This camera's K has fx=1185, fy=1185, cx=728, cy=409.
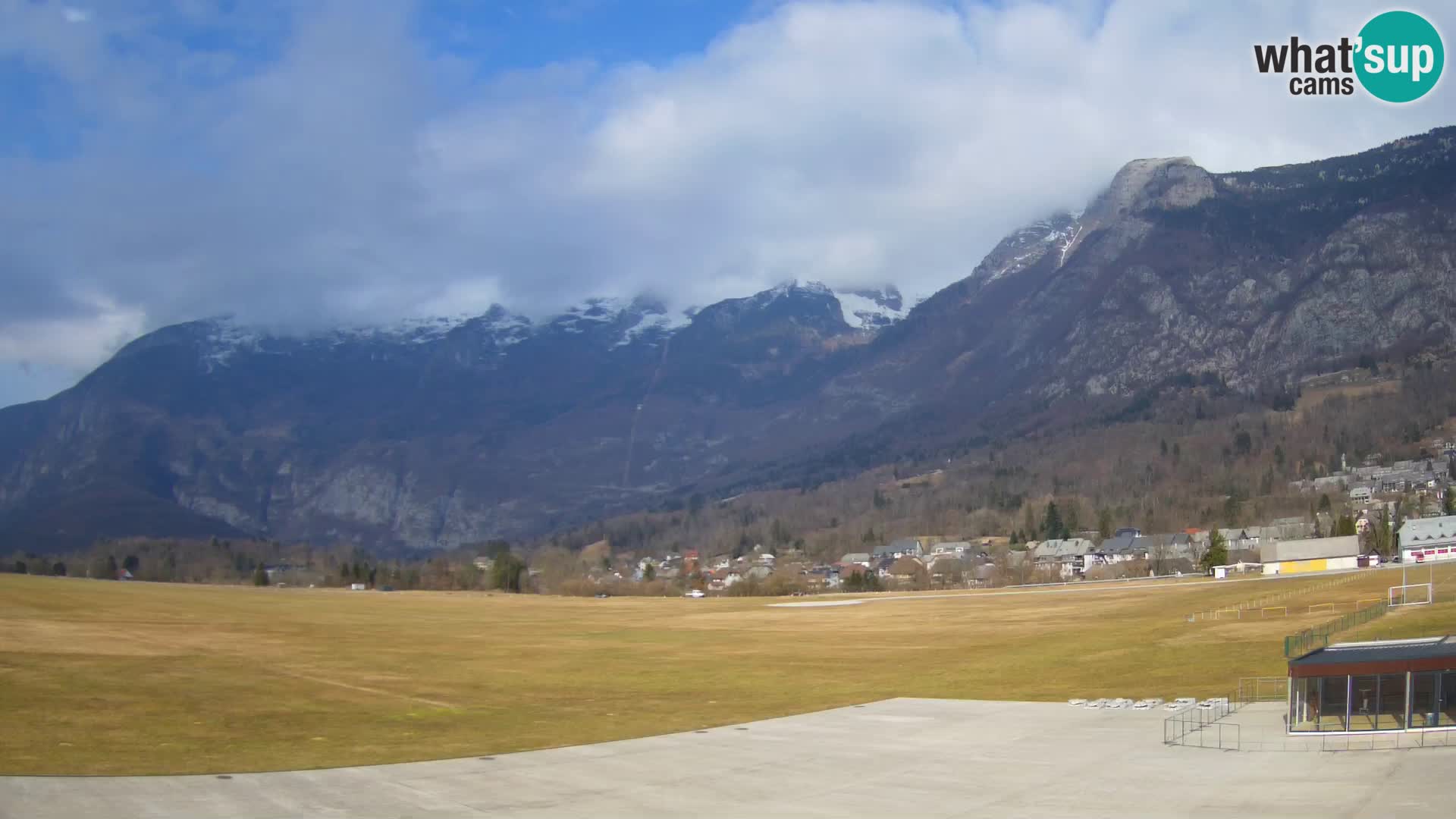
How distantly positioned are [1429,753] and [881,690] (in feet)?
81.1

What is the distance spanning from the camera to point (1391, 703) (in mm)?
38125

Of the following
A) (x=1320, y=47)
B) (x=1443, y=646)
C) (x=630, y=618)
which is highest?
(x=1320, y=47)

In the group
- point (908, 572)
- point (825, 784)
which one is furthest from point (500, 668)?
point (908, 572)

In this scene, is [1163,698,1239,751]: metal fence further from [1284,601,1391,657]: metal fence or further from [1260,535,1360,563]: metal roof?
[1260,535,1360,563]: metal roof

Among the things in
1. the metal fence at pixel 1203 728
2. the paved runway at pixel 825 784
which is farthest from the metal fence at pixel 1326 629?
the paved runway at pixel 825 784

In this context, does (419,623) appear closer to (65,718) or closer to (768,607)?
(768,607)

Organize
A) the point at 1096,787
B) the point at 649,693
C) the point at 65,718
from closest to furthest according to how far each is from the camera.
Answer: the point at 1096,787 < the point at 65,718 < the point at 649,693

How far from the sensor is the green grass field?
128 feet

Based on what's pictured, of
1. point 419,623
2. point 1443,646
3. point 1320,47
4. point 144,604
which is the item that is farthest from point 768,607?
point 1443,646

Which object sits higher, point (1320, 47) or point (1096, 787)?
point (1320, 47)

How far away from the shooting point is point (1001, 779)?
34.2 meters

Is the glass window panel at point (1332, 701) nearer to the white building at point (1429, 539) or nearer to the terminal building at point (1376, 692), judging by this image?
the terminal building at point (1376, 692)

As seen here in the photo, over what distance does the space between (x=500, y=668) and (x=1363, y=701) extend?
135ft

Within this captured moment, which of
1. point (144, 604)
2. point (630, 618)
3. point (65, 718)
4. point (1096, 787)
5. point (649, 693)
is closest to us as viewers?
point (1096, 787)
